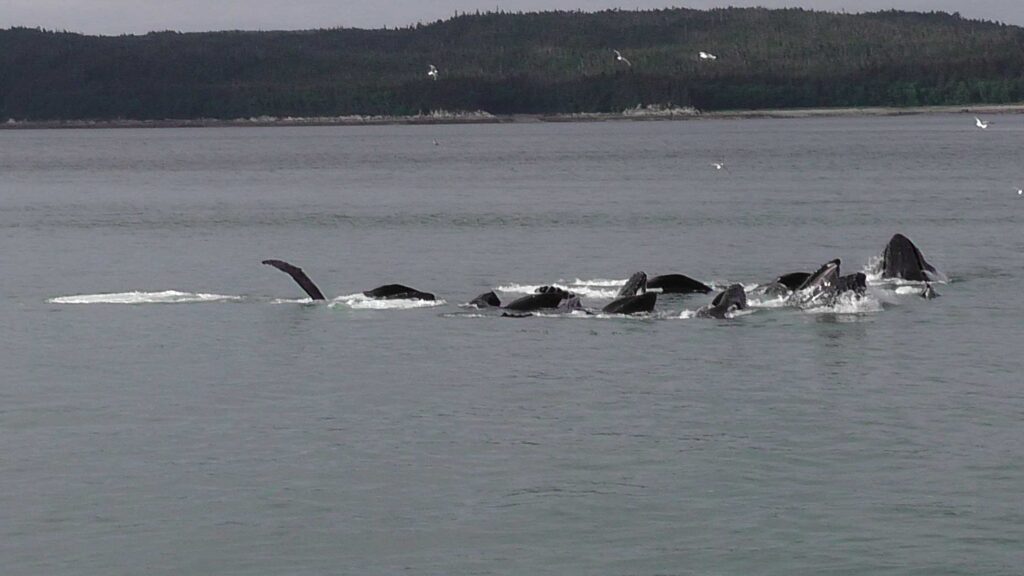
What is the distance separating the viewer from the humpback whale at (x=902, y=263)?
1641 inches

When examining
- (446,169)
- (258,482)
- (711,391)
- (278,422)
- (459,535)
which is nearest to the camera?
(459,535)

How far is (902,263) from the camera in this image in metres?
41.9

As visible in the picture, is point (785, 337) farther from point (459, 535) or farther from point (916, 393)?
point (459, 535)

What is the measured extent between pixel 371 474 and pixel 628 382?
7.12m

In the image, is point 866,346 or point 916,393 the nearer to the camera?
point 916,393

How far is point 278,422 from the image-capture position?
25.3m

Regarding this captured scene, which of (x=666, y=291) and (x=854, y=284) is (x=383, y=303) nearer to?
(x=666, y=291)

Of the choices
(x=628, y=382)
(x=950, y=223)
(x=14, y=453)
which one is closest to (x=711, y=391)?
(x=628, y=382)

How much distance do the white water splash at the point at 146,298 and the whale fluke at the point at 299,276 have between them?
95.3 inches

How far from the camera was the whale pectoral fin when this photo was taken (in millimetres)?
37719

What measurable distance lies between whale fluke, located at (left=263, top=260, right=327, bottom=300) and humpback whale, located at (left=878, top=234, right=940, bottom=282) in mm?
13090

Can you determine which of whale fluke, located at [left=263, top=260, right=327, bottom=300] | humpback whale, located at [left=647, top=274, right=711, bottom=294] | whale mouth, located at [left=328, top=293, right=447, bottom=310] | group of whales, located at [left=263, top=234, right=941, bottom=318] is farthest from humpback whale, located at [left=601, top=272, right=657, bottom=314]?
whale fluke, located at [left=263, top=260, right=327, bottom=300]

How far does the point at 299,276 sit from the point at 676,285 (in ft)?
26.9

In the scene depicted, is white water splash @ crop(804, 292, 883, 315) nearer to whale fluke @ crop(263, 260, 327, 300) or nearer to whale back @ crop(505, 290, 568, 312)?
whale back @ crop(505, 290, 568, 312)
